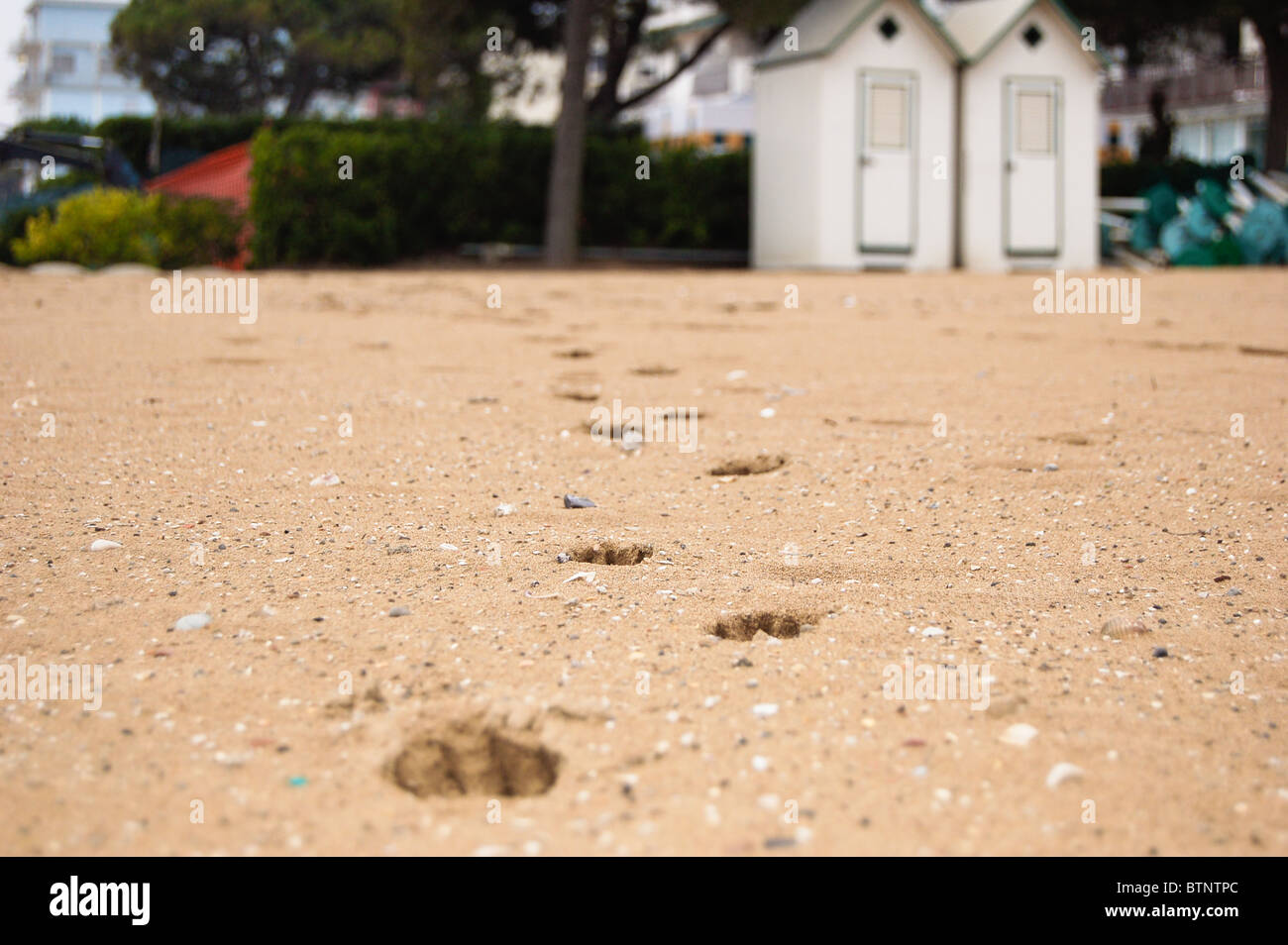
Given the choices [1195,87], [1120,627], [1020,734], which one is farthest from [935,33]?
[1195,87]

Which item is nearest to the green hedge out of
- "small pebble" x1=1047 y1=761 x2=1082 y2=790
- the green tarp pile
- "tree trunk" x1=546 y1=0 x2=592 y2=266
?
"tree trunk" x1=546 y1=0 x2=592 y2=266

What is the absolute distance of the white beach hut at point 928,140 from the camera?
16234mm

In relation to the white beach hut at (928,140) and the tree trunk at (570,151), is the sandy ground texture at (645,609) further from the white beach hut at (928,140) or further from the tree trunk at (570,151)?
the tree trunk at (570,151)

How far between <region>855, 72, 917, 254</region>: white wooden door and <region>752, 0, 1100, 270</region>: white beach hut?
0.06 feet

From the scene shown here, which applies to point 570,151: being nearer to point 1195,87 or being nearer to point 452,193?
point 452,193

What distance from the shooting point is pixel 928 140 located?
16.5 m

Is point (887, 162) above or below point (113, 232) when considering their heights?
above

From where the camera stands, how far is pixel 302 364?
23.3 feet

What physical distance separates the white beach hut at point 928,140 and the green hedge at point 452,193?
4.21 feet

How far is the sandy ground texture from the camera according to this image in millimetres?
2305

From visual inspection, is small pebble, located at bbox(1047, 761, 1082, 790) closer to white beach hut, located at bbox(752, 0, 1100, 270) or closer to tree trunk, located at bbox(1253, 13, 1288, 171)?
white beach hut, located at bbox(752, 0, 1100, 270)

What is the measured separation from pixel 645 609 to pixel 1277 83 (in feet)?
84.7

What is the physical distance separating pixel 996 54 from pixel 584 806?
54.0 feet

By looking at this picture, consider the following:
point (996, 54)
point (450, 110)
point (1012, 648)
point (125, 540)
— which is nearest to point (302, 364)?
point (125, 540)
